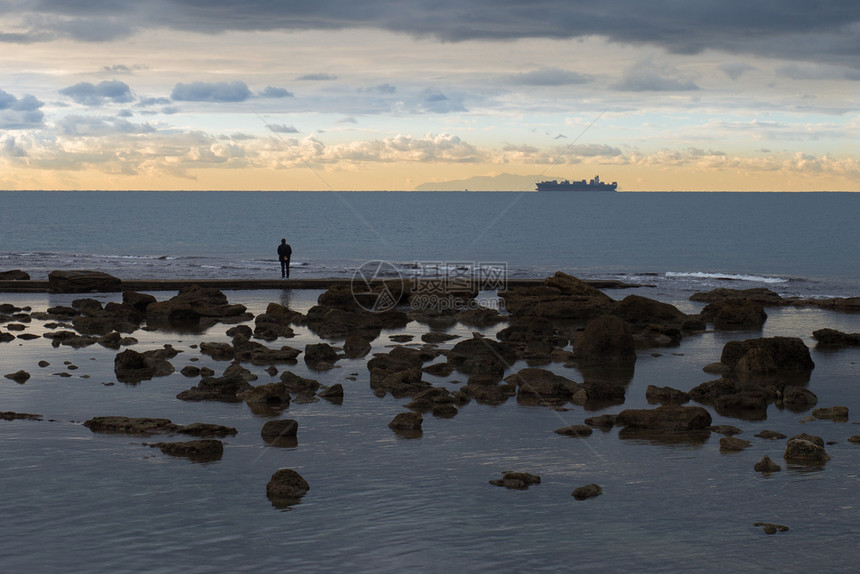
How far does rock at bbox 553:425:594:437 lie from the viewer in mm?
18781

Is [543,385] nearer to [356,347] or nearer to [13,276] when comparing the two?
[356,347]

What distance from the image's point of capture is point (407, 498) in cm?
1462

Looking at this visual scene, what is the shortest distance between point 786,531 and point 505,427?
717 cm

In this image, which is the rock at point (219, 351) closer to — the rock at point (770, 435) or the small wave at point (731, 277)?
the rock at point (770, 435)

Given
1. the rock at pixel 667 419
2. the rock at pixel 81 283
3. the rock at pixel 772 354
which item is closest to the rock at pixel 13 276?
the rock at pixel 81 283

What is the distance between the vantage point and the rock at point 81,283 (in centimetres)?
4634

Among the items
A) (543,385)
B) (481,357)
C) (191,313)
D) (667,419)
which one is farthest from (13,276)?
(667,419)

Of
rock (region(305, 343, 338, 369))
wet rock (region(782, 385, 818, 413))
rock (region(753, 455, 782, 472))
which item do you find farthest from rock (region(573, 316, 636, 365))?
rock (region(753, 455, 782, 472))

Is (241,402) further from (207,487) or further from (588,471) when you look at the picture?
(588,471)

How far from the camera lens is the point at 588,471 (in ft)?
53.0

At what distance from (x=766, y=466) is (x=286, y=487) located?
8324mm

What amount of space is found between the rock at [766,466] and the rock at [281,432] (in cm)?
851

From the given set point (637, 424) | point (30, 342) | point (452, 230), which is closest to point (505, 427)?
point (637, 424)

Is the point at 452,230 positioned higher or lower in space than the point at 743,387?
higher
